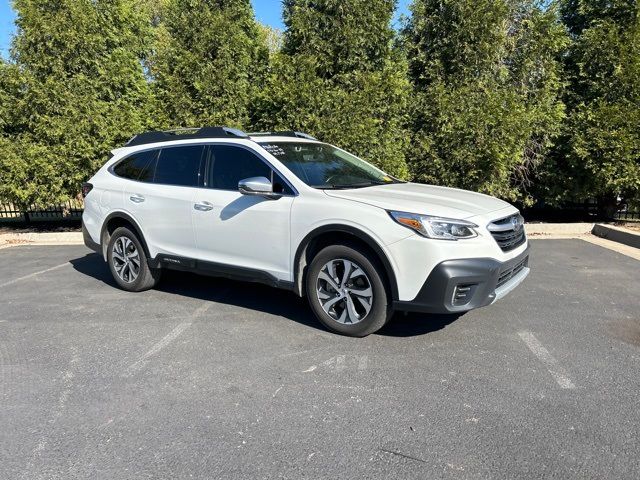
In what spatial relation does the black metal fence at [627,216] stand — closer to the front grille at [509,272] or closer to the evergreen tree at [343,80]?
the evergreen tree at [343,80]

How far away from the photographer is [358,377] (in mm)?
3453

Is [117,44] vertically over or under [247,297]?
over

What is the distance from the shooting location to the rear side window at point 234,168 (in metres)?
4.53

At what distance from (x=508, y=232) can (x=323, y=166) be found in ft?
6.15

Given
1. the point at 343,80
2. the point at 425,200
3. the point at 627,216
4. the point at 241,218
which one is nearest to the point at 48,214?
the point at 343,80

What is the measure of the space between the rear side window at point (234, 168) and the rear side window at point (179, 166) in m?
0.22

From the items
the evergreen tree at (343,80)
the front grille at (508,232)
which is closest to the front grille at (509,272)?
the front grille at (508,232)

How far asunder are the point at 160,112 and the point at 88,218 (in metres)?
3.98

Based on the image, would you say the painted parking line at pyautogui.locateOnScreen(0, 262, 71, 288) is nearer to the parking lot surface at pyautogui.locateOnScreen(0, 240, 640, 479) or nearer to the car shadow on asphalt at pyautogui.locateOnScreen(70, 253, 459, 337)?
the car shadow on asphalt at pyautogui.locateOnScreen(70, 253, 459, 337)

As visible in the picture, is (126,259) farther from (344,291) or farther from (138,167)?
(344,291)

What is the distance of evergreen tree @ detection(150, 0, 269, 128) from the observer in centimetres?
916

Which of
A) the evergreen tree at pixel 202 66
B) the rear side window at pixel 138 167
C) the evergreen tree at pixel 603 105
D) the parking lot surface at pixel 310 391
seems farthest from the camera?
the evergreen tree at pixel 202 66

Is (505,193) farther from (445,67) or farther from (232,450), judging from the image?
(232,450)

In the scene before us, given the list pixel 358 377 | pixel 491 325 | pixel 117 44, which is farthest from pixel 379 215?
pixel 117 44
